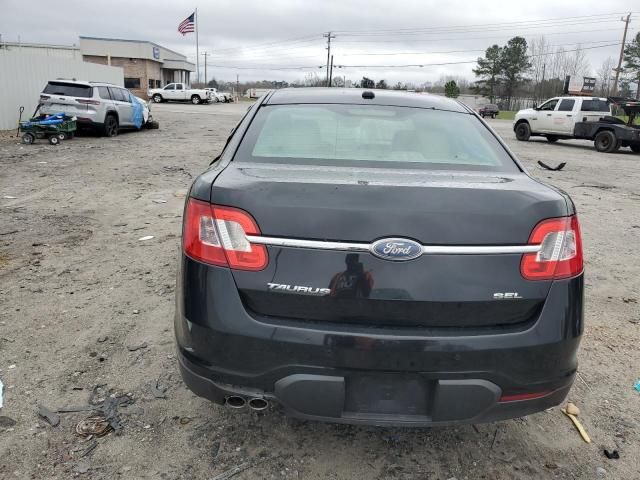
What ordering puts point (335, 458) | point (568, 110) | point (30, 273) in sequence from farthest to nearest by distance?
point (568, 110), point (30, 273), point (335, 458)

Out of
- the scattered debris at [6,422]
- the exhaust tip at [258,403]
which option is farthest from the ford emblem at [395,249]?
the scattered debris at [6,422]

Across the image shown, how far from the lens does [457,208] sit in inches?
76.4

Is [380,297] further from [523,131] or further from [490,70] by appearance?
[490,70]

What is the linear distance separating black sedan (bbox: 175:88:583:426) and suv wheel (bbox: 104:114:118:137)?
15651mm

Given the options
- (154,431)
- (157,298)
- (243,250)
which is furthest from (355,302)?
(157,298)

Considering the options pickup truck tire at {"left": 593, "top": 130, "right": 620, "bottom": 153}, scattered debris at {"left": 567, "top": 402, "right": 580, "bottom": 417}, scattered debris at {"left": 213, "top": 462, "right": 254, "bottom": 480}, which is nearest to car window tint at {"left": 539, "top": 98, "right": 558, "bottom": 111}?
pickup truck tire at {"left": 593, "top": 130, "right": 620, "bottom": 153}

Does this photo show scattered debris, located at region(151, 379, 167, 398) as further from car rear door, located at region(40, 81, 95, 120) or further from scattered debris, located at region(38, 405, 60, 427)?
car rear door, located at region(40, 81, 95, 120)

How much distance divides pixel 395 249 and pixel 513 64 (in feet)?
275

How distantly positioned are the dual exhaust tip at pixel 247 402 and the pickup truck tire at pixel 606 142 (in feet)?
64.0

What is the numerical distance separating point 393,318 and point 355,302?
Result: 158 millimetres

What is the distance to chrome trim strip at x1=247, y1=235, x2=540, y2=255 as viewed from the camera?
1895 millimetres

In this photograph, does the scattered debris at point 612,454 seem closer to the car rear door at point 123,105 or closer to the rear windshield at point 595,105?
the car rear door at point 123,105

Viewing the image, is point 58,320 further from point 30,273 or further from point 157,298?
point 30,273

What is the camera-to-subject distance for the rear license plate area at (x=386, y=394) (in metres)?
1.98
